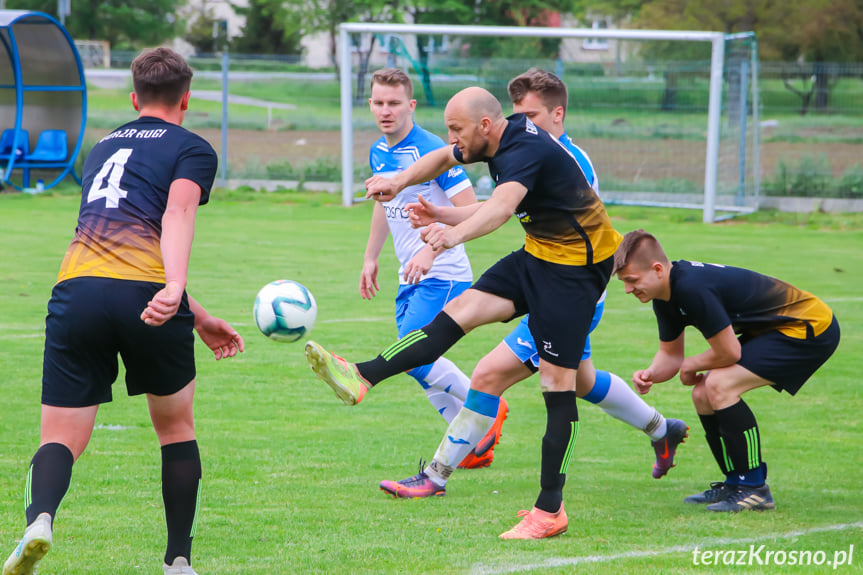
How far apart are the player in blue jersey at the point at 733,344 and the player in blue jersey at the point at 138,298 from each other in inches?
84.9

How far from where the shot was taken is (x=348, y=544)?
4.46 metres

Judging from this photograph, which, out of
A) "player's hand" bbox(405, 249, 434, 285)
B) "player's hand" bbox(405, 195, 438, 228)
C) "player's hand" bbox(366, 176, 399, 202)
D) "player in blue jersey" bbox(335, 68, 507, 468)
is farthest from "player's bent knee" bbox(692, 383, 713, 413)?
"player's hand" bbox(366, 176, 399, 202)

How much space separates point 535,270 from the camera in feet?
15.9

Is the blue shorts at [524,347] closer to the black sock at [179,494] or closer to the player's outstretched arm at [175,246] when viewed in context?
the black sock at [179,494]

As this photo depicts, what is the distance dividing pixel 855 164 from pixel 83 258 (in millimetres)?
19670

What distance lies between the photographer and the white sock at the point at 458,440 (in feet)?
17.1

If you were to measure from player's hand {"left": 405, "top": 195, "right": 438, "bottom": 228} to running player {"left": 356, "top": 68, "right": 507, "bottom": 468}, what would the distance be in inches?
41.8

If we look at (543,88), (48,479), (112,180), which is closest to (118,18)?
(543,88)

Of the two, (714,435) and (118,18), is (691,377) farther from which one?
(118,18)

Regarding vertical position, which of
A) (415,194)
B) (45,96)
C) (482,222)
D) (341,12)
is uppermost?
(341,12)

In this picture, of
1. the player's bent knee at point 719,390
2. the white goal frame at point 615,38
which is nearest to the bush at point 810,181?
the white goal frame at point 615,38

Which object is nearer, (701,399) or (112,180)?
(112,180)

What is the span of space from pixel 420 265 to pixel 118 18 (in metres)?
48.2

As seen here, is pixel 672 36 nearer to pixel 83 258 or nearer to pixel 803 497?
pixel 803 497
